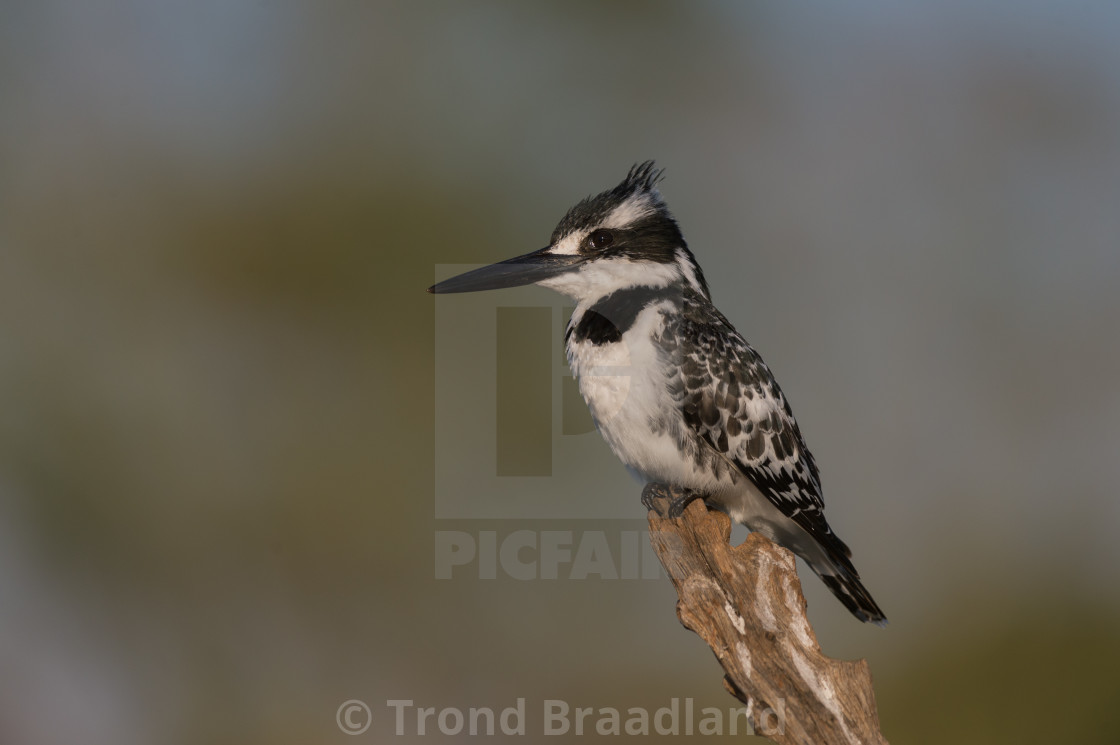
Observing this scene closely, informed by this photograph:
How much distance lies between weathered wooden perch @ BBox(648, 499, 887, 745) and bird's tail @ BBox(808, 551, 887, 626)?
0.44 meters

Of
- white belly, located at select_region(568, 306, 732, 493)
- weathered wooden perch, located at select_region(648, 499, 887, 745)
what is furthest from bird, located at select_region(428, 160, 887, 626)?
weathered wooden perch, located at select_region(648, 499, 887, 745)

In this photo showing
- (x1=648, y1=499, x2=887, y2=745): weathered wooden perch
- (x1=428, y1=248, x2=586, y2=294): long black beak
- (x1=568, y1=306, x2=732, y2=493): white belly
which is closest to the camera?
(x1=648, y1=499, x2=887, y2=745): weathered wooden perch

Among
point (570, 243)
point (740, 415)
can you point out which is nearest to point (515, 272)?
point (570, 243)

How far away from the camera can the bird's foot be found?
6.89 feet

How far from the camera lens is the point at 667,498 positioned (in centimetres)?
222

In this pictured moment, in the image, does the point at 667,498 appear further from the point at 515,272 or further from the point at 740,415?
the point at 515,272

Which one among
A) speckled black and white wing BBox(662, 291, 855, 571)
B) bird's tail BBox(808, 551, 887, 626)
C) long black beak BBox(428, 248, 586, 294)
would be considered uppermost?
long black beak BBox(428, 248, 586, 294)

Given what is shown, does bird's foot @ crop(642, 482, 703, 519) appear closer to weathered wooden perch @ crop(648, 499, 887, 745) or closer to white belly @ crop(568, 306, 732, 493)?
white belly @ crop(568, 306, 732, 493)

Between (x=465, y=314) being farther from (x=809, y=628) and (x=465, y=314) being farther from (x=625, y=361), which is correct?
(x=809, y=628)

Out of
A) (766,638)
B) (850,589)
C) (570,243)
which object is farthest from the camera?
(570,243)

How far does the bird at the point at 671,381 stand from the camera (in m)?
2.11

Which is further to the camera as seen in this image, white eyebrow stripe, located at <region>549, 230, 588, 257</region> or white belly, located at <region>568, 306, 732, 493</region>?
white eyebrow stripe, located at <region>549, 230, 588, 257</region>

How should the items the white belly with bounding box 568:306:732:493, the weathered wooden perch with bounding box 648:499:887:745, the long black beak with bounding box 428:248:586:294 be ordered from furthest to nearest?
1. the long black beak with bounding box 428:248:586:294
2. the white belly with bounding box 568:306:732:493
3. the weathered wooden perch with bounding box 648:499:887:745

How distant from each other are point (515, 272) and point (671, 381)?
61cm
